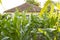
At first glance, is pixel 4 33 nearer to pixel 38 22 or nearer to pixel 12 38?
pixel 12 38

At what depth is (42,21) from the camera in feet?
3.04

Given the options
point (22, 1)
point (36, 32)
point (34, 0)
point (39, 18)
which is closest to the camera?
point (36, 32)

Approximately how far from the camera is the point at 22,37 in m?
0.88

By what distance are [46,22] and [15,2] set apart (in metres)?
3.57

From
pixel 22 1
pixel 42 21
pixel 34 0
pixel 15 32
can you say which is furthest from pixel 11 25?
pixel 34 0

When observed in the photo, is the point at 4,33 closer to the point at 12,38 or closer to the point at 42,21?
the point at 12,38

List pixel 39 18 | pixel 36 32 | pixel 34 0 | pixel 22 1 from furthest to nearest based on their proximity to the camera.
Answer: pixel 34 0
pixel 22 1
pixel 39 18
pixel 36 32

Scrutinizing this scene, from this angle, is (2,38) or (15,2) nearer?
(2,38)

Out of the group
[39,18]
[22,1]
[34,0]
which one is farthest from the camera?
[34,0]

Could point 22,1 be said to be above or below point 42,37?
above

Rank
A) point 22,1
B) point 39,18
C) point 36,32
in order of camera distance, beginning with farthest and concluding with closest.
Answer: point 22,1 < point 39,18 < point 36,32

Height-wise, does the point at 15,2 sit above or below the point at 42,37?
above

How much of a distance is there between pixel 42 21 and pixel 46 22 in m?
0.03

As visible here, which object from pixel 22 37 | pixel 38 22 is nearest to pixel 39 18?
pixel 38 22
